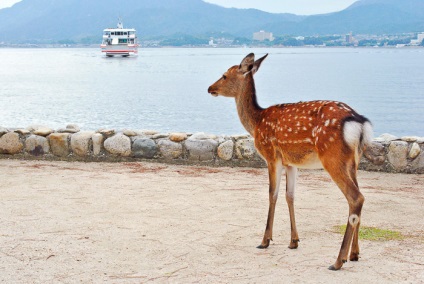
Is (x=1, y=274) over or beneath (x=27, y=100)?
over

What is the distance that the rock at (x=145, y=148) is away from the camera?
1245 cm

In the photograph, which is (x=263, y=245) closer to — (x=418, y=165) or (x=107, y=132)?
(x=418, y=165)

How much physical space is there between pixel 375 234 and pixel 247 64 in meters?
2.57

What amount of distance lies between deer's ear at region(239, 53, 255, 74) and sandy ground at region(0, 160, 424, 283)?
1.98 meters

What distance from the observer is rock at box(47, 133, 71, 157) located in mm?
12656

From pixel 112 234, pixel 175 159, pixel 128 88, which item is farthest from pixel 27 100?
pixel 112 234

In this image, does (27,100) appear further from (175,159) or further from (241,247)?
(241,247)

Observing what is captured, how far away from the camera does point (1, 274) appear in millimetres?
6297

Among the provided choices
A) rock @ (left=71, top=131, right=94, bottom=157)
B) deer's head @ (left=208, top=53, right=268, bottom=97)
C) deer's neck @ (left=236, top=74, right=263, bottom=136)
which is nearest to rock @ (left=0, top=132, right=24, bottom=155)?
rock @ (left=71, top=131, right=94, bottom=157)

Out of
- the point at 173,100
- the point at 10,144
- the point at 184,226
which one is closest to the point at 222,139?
the point at 10,144

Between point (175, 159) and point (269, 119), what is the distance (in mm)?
5621

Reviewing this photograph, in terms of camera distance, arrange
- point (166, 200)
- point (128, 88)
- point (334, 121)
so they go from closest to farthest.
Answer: point (334, 121) < point (166, 200) < point (128, 88)

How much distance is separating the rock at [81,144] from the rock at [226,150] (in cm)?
260

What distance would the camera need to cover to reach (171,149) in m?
12.4
